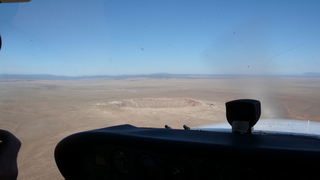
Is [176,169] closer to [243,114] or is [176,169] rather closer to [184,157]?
[184,157]

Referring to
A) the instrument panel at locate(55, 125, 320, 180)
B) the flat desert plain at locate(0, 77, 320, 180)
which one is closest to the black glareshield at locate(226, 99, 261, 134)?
the instrument panel at locate(55, 125, 320, 180)

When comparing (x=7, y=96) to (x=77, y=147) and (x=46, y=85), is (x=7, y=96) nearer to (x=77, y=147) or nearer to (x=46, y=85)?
(x=46, y=85)

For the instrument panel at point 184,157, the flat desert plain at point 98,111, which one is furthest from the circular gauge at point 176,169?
the flat desert plain at point 98,111

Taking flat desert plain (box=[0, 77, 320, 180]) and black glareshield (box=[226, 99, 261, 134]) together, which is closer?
black glareshield (box=[226, 99, 261, 134])

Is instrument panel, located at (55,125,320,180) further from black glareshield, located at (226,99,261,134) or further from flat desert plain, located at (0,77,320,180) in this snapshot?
flat desert plain, located at (0,77,320,180)

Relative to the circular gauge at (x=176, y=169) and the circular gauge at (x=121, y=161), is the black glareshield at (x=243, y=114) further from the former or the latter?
the circular gauge at (x=121, y=161)

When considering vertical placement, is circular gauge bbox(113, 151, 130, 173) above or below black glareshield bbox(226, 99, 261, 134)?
below

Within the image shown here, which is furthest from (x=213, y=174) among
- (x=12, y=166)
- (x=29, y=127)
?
(x=29, y=127)
